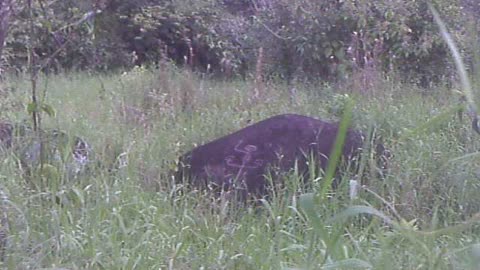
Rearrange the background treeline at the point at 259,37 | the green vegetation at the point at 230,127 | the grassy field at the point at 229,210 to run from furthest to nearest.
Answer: the background treeline at the point at 259,37, the green vegetation at the point at 230,127, the grassy field at the point at 229,210

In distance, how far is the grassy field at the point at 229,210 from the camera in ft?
9.56

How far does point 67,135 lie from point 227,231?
1661mm

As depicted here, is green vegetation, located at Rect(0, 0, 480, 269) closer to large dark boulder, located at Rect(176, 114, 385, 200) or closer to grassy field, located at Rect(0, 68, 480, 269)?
grassy field, located at Rect(0, 68, 480, 269)

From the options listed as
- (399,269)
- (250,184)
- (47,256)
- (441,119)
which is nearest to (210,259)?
(47,256)

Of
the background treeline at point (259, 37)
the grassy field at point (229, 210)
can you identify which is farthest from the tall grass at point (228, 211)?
the background treeline at point (259, 37)

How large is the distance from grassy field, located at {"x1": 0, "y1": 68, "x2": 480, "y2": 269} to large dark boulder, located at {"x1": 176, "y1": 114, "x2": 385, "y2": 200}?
190mm

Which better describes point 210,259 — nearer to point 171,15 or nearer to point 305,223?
point 305,223

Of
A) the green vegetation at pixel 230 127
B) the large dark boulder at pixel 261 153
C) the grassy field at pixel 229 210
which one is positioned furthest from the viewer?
the large dark boulder at pixel 261 153

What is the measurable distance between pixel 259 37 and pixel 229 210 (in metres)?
7.06

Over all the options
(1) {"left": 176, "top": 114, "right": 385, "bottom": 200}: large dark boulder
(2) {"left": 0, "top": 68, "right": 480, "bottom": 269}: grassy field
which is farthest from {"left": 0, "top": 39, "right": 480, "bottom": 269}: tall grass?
(1) {"left": 176, "top": 114, "right": 385, "bottom": 200}: large dark boulder

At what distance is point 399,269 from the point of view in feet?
9.90

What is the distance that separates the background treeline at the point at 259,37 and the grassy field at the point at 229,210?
51.4 inches

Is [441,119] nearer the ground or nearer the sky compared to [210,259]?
nearer the sky

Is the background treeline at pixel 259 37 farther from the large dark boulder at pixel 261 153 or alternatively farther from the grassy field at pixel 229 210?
the large dark boulder at pixel 261 153
